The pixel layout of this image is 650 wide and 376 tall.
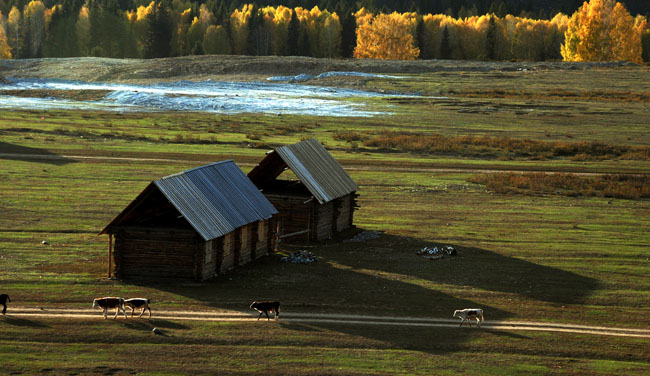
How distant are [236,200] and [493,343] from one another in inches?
537

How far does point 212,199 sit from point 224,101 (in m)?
75.5

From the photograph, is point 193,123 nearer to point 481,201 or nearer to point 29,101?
point 29,101

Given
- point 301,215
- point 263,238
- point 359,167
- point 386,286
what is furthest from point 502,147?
point 386,286

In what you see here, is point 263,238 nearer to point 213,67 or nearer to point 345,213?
point 345,213

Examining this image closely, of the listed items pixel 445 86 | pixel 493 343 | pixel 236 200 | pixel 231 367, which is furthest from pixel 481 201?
pixel 445 86

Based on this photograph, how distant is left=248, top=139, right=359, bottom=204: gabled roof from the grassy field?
98.3 inches

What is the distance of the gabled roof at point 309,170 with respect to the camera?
43.2 meters

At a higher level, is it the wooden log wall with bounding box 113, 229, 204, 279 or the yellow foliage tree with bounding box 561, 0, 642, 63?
the yellow foliage tree with bounding box 561, 0, 642, 63

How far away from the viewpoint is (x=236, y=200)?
37.7m

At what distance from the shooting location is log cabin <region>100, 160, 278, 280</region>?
34.2 m

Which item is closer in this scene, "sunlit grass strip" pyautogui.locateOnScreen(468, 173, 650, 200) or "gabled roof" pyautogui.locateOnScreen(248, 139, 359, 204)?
"gabled roof" pyautogui.locateOnScreen(248, 139, 359, 204)

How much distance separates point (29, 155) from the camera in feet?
219

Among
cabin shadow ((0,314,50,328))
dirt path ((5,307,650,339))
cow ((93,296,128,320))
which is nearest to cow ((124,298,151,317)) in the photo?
cow ((93,296,128,320))

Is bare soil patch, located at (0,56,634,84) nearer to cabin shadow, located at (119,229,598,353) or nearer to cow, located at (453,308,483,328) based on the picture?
cabin shadow, located at (119,229,598,353)
